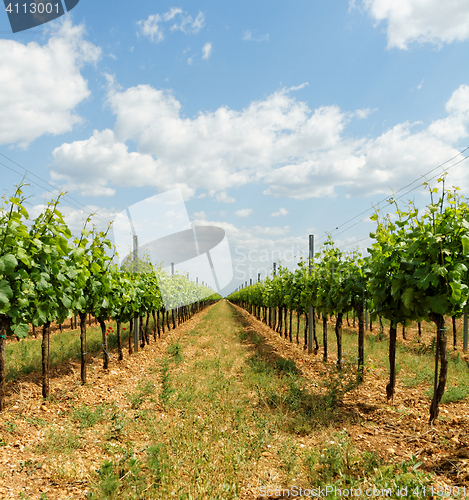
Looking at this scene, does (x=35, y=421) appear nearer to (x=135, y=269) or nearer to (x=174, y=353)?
(x=174, y=353)

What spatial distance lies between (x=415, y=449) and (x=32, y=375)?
10003 mm

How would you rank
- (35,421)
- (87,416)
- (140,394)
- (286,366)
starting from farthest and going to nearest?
(286,366) < (140,394) < (87,416) < (35,421)

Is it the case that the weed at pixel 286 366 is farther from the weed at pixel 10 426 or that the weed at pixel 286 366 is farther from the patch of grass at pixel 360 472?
the weed at pixel 10 426

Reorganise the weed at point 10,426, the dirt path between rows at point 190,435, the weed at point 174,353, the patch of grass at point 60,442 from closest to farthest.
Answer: the dirt path between rows at point 190,435 < the patch of grass at point 60,442 < the weed at point 10,426 < the weed at point 174,353

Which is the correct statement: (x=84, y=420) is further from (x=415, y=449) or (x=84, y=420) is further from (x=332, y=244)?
(x=332, y=244)

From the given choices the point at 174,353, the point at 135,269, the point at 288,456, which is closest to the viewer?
the point at 288,456

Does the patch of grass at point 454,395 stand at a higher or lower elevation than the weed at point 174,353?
higher

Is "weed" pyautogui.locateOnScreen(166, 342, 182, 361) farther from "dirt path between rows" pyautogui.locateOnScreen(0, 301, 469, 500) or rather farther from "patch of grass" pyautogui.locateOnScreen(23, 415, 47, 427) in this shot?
"patch of grass" pyautogui.locateOnScreen(23, 415, 47, 427)

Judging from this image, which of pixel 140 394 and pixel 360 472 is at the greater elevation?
pixel 360 472

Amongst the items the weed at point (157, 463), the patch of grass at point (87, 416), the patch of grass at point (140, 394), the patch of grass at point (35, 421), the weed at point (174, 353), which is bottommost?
the weed at point (174, 353)

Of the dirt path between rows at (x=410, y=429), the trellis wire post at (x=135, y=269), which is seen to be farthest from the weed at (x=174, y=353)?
the dirt path between rows at (x=410, y=429)

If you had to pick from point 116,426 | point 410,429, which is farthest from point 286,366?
point 116,426

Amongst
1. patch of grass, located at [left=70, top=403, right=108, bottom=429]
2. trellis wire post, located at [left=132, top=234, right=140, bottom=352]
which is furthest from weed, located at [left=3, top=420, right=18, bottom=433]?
trellis wire post, located at [left=132, top=234, right=140, bottom=352]

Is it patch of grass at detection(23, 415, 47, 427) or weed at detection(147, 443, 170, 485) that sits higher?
weed at detection(147, 443, 170, 485)
